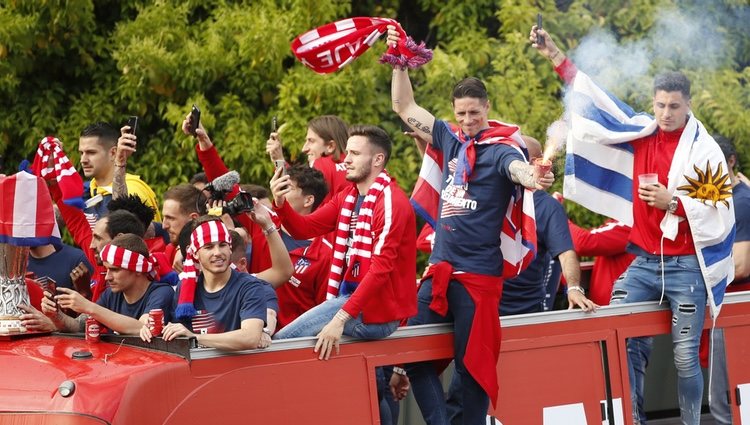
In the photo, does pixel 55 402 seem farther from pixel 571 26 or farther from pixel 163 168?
pixel 571 26

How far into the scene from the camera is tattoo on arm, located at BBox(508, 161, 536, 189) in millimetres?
6211

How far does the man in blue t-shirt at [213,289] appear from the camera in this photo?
241 inches

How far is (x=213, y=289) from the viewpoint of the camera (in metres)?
6.26

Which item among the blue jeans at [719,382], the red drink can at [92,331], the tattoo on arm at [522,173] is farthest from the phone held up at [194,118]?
the blue jeans at [719,382]

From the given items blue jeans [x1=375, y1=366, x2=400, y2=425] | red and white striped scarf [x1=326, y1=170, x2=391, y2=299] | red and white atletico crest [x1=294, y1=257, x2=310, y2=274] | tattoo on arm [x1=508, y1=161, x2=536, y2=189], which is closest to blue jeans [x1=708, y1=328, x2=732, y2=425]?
tattoo on arm [x1=508, y1=161, x2=536, y2=189]

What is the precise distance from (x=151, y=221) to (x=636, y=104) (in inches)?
197

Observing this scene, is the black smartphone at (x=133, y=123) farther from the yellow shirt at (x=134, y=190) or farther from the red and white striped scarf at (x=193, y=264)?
the red and white striped scarf at (x=193, y=264)

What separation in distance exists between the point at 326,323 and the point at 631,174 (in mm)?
2204

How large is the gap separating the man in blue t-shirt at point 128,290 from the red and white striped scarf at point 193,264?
21cm

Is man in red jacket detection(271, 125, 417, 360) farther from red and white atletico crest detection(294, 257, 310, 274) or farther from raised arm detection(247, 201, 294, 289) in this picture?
red and white atletico crest detection(294, 257, 310, 274)

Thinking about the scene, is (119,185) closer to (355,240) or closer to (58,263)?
(58,263)

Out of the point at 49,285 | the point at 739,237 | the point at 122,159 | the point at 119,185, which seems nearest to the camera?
the point at 49,285

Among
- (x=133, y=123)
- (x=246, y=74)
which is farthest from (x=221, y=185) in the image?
(x=246, y=74)

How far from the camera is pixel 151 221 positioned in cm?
778
